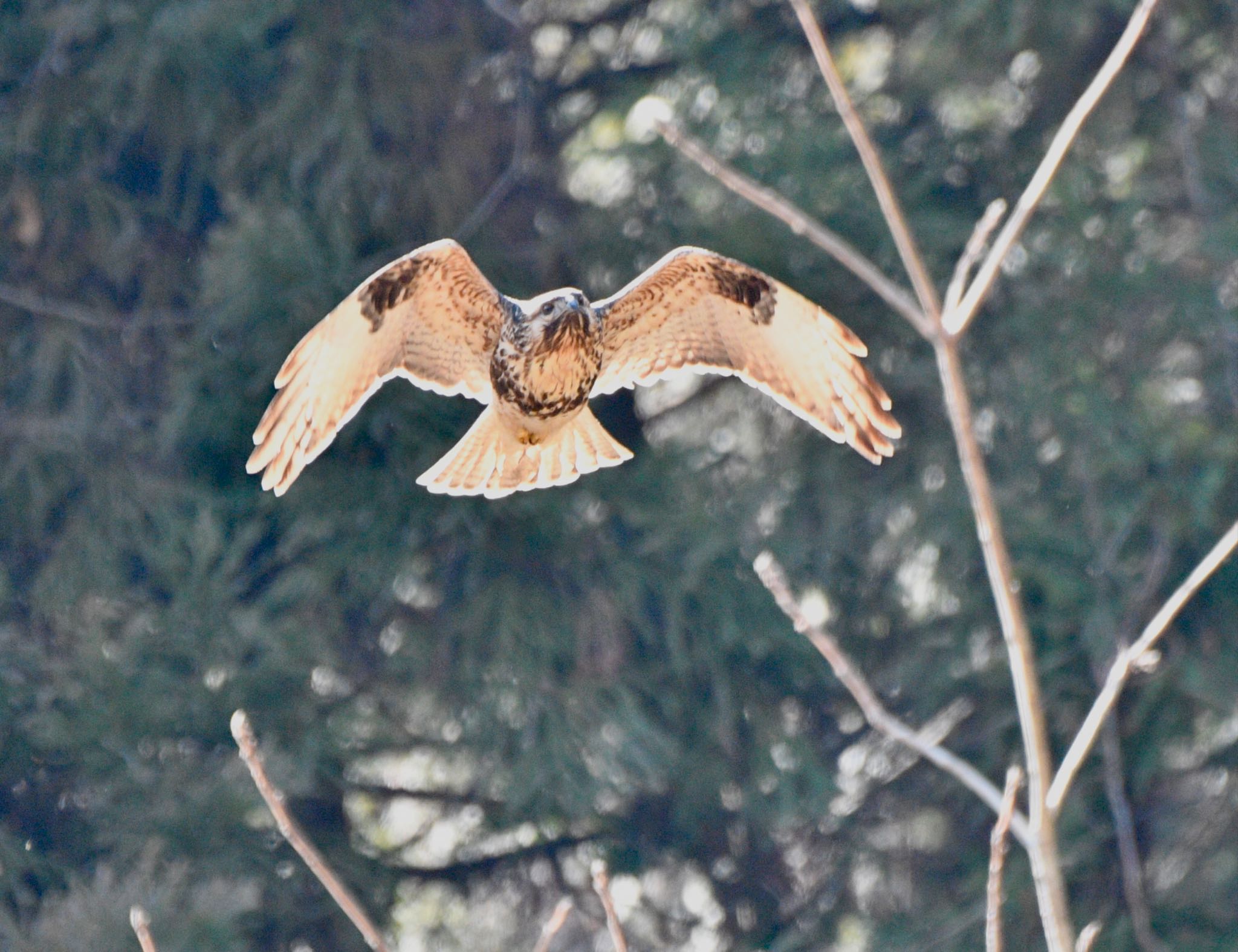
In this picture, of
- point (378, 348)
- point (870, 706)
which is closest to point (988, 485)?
point (870, 706)

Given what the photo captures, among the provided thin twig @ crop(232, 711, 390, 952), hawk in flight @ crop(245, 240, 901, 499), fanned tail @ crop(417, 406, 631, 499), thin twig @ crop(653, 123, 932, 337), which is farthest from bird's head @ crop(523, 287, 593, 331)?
thin twig @ crop(232, 711, 390, 952)

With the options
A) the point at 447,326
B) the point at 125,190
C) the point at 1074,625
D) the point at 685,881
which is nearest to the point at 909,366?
the point at 1074,625

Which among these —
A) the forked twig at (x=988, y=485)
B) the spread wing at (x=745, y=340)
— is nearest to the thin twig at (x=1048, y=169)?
the forked twig at (x=988, y=485)

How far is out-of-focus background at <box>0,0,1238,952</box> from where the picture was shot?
6.21 metres

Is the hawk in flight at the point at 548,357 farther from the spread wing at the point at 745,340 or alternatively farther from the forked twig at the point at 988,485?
the forked twig at the point at 988,485

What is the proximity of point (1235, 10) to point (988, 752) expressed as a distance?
2713 millimetres

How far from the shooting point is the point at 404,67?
6.61 m

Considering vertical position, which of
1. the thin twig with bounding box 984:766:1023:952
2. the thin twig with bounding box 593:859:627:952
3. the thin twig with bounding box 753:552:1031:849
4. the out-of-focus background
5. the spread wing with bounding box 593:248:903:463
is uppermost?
the thin twig with bounding box 753:552:1031:849

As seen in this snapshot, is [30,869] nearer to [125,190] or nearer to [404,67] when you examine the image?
[125,190]

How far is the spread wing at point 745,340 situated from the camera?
3.55 metres

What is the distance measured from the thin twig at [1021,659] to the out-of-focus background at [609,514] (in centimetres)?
466

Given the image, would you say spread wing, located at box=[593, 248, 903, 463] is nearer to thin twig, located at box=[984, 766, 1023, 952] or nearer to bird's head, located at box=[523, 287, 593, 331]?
bird's head, located at box=[523, 287, 593, 331]

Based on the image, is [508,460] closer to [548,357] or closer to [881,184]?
[548,357]

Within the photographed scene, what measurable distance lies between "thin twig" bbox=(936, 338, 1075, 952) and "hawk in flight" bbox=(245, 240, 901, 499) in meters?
1.80
